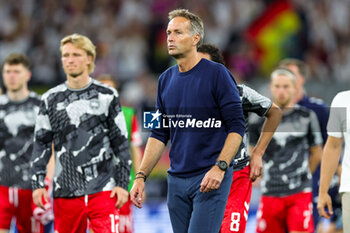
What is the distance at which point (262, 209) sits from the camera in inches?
328

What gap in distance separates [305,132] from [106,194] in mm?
3037

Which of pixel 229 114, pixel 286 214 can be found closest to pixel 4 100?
pixel 286 214

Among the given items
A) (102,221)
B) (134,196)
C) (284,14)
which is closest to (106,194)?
(102,221)

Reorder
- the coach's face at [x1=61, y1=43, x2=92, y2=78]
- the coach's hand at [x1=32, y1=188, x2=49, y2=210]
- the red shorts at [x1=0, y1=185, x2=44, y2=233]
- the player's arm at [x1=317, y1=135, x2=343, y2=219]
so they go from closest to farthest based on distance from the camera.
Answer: the player's arm at [x1=317, y1=135, x2=343, y2=219] < the coach's hand at [x1=32, y1=188, x2=49, y2=210] < the coach's face at [x1=61, y1=43, x2=92, y2=78] < the red shorts at [x1=0, y1=185, x2=44, y2=233]

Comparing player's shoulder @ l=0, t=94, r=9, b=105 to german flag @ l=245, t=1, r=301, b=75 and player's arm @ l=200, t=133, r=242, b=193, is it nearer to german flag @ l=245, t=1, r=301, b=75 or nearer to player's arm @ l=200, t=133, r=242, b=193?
player's arm @ l=200, t=133, r=242, b=193

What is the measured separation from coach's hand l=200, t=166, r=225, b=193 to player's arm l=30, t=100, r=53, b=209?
7.24 ft

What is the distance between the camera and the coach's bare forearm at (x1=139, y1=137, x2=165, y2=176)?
5312 mm

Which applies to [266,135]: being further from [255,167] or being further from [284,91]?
[284,91]

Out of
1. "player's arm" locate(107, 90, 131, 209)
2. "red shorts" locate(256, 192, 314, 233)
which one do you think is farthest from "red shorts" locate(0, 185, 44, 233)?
"red shorts" locate(256, 192, 314, 233)

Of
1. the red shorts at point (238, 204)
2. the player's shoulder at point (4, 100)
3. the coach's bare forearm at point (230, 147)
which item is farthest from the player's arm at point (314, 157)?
the coach's bare forearm at point (230, 147)

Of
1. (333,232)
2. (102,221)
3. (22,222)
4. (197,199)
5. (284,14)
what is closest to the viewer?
(197,199)

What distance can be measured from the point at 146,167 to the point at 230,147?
2.56ft

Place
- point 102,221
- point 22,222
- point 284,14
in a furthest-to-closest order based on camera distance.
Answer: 1. point 284,14
2. point 22,222
3. point 102,221

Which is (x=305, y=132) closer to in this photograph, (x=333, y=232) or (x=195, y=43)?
(x=333, y=232)
